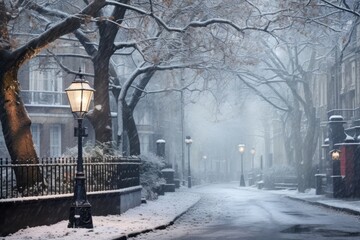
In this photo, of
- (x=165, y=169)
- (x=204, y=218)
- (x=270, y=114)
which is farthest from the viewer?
(x=270, y=114)

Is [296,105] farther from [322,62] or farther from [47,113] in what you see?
[47,113]

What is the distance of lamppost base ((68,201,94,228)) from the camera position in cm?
1722

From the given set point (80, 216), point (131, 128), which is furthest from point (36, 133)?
point (80, 216)

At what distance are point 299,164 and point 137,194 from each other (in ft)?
72.5

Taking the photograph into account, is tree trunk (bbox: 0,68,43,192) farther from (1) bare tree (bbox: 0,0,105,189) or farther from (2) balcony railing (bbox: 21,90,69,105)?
(2) balcony railing (bbox: 21,90,69,105)

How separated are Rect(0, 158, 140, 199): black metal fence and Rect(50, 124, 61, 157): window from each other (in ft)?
76.2

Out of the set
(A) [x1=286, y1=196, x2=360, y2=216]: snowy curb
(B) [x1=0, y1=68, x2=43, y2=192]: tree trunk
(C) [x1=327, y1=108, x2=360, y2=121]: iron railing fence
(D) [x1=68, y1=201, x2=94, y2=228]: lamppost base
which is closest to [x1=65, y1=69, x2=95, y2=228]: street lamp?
(D) [x1=68, y1=201, x2=94, y2=228]: lamppost base

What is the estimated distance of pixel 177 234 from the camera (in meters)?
17.3

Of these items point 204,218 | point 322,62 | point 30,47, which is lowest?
point 204,218

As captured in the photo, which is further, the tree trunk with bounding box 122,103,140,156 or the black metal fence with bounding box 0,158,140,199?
the tree trunk with bounding box 122,103,140,156

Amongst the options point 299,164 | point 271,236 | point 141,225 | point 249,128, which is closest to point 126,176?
point 141,225

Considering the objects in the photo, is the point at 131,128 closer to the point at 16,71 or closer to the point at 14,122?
the point at 14,122

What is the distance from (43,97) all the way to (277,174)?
67.1 ft

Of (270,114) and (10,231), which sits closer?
(10,231)
